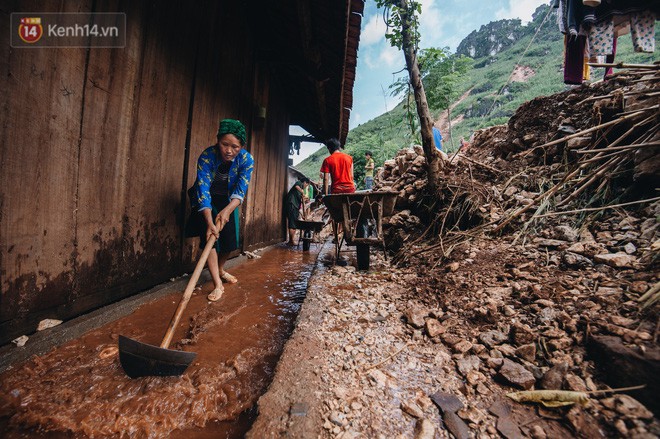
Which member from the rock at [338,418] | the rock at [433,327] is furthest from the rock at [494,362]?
the rock at [338,418]

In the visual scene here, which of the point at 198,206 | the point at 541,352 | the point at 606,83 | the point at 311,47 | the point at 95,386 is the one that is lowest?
the point at 95,386

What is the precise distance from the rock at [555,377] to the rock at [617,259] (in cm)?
97

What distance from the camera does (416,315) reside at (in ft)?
6.25

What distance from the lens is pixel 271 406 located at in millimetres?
1055

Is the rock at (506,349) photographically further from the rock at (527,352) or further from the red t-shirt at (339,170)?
the red t-shirt at (339,170)

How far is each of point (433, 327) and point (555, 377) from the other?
2.20ft

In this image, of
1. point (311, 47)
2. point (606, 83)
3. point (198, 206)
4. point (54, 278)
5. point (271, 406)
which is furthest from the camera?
point (311, 47)

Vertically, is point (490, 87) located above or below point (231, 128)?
above

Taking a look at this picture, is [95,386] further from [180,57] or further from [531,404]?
Answer: [180,57]

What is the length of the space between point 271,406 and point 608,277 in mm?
2073

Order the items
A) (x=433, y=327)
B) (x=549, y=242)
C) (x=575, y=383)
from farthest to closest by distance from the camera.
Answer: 1. (x=549, y=242)
2. (x=433, y=327)
3. (x=575, y=383)

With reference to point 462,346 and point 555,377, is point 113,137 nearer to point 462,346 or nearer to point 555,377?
point 462,346

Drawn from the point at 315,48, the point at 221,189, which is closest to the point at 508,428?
the point at 221,189

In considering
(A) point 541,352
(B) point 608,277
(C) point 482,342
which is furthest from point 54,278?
(B) point 608,277
